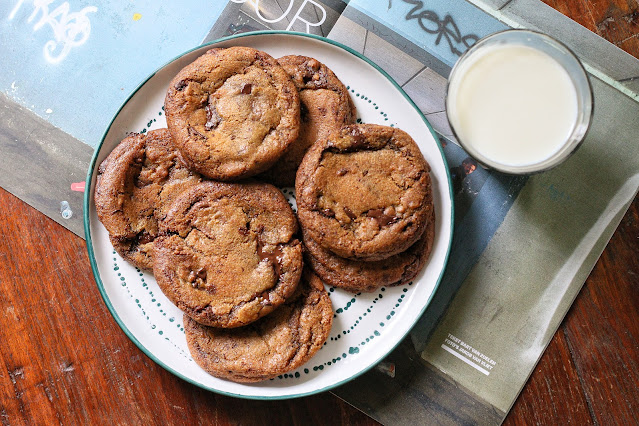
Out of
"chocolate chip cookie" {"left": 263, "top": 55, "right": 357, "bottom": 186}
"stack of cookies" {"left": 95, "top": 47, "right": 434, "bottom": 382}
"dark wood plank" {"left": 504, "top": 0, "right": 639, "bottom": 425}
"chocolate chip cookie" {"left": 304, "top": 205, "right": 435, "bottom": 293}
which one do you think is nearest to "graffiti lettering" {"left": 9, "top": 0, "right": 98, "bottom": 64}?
"stack of cookies" {"left": 95, "top": 47, "right": 434, "bottom": 382}

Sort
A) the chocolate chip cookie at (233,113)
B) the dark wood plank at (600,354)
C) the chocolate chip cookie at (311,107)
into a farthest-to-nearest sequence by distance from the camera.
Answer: the dark wood plank at (600,354) → the chocolate chip cookie at (311,107) → the chocolate chip cookie at (233,113)

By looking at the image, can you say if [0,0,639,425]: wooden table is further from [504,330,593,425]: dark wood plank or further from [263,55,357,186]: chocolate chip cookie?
[263,55,357,186]: chocolate chip cookie

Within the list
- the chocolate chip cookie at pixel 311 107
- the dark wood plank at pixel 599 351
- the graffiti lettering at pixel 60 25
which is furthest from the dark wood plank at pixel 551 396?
the graffiti lettering at pixel 60 25

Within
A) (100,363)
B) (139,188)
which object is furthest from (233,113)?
(100,363)

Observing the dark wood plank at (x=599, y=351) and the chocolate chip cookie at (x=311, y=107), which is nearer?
the chocolate chip cookie at (x=311, y=107)

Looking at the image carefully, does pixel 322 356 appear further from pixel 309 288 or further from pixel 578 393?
pixel 578 393

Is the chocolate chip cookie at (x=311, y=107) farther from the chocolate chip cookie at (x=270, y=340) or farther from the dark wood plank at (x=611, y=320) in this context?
the dark wood plank at (x=611, y=320)
